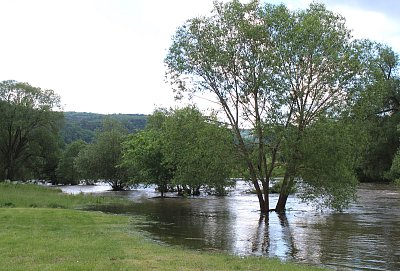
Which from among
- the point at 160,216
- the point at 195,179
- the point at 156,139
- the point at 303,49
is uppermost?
the point at 303,49

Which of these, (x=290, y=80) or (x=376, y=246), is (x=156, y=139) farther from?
(x=376, y=246)

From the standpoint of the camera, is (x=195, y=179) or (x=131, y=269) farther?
(x=195, y=179)

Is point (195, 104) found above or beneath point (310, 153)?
above

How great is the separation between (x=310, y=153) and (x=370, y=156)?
179ft

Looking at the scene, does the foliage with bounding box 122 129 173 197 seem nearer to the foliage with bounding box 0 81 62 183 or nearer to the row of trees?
the row of trees

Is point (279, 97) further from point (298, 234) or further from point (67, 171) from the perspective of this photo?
point (67, 171)

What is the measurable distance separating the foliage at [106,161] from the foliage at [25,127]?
7741 mm

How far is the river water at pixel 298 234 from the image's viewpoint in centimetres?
1792

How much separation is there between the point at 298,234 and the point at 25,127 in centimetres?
6312

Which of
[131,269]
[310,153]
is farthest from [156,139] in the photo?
[131,269]

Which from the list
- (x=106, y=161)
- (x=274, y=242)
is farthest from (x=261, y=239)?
(x=106, y=161)

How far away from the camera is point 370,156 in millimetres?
80875

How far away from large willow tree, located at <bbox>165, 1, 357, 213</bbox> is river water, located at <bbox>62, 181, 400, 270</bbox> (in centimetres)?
396

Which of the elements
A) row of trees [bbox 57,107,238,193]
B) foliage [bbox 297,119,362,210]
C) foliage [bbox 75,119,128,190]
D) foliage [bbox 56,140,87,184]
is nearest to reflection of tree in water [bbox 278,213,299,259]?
foliage [bbox 297,119,362,210]
